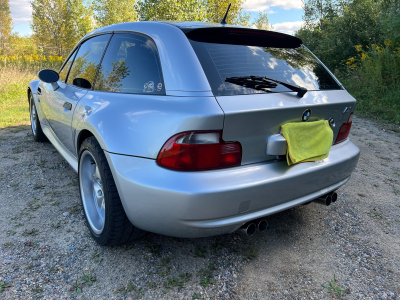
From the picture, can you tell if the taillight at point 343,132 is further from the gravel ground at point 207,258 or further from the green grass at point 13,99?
the green grass at point 13,99

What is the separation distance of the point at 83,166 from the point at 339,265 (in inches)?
85.2

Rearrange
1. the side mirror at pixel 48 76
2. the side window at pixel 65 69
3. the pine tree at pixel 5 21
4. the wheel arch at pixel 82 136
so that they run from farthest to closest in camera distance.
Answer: the pine tree at pixel 5 21 < the side window at pixel 65 69 < the side mirror at pixel 48 76 < the wheel arch at pixel 82 136

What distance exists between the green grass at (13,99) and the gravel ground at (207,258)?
3.96 m

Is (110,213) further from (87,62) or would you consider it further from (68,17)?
(68,17)

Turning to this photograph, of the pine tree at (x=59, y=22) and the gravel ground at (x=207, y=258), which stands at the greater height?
the gravel ground at (x=207, y=258)

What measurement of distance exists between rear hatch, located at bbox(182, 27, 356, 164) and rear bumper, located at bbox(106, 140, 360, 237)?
0.16 metres

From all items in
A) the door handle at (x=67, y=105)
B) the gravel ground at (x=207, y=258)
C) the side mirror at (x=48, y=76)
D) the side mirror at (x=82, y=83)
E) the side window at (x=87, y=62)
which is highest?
the side window at (x=87, y=62)

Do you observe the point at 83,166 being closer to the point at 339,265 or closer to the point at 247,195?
the point at 247,195

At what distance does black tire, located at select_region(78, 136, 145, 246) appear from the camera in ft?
6.58

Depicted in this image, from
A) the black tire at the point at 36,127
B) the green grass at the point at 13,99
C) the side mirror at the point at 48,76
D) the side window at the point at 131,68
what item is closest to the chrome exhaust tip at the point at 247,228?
the side window at the point at 131,68

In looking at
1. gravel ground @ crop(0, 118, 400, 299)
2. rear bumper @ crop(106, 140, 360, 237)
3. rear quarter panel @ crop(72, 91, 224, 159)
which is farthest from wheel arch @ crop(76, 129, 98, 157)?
gravel ground @ crop(0, 118, 400, 299)

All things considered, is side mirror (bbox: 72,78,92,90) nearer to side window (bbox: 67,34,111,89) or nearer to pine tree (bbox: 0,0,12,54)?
side window (bbox: 67,34,111,89)

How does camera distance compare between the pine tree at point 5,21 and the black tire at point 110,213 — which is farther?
the pine tree at point 5,21

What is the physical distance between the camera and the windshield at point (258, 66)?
184 cm
